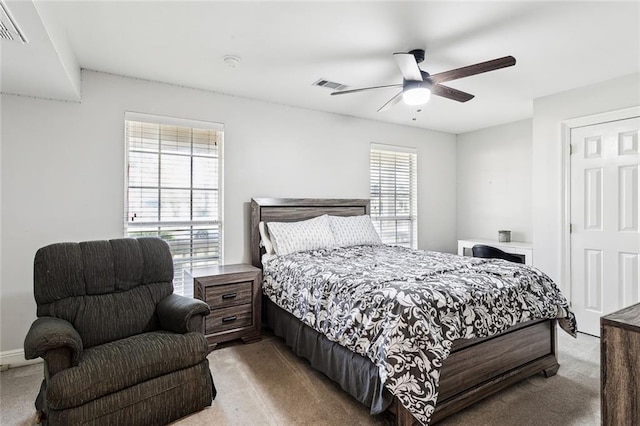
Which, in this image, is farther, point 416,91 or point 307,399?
point 416,91

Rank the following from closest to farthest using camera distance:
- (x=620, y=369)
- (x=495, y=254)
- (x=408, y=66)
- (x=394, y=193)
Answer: (x=620, y=369)
(x=408, y=66)
(x=495, y=254)
(x=394, y=193)

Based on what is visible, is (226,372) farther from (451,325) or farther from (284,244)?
(451,325)

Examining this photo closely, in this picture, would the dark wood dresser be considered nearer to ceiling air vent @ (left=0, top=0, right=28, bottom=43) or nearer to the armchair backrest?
the armchair backrest

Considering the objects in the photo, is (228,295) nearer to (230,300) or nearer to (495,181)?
(230,300)

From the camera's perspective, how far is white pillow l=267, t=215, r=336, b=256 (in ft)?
11.2

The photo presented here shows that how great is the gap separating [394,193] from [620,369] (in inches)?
155

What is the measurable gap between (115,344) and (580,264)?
4307 millimetres

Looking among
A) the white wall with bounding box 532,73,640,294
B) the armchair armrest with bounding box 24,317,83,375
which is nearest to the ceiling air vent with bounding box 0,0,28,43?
the armchair armrest with bounding box 24,317,83,375

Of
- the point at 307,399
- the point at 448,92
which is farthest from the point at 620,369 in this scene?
the point at 448,92

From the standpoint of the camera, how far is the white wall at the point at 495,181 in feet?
15.5

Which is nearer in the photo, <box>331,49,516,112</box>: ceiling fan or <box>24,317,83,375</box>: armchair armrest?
<box>24,317,83,375</box>: armchair armrest

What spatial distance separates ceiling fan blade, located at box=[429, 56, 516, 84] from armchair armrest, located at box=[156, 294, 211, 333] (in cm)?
239

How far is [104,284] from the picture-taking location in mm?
2295

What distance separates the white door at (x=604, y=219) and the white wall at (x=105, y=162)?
103 inches
